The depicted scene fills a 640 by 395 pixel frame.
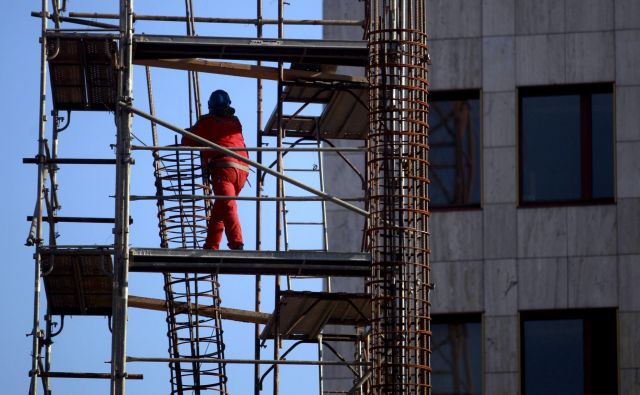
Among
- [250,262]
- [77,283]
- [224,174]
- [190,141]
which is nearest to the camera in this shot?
[250,262]

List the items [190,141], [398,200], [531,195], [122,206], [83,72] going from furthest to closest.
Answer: [531,195] < [83,72] < [190,141] < [398,200] < [122,206]

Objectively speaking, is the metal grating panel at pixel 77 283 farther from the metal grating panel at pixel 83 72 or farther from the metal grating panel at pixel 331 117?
the metal grating panel at pixel 331 117

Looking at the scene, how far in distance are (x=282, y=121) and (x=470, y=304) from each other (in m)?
4.45

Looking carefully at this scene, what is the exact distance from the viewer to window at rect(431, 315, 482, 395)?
29812mm

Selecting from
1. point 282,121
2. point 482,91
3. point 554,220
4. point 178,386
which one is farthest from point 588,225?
point 178,386

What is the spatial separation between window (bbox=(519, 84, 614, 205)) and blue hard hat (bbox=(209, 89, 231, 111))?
21.6 feet

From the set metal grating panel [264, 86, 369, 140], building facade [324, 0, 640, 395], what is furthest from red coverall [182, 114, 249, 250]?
building facade [324, 0, 640, 395]

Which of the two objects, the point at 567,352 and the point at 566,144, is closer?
the point at 567,352

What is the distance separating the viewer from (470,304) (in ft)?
97.8

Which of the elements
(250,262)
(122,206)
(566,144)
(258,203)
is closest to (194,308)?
(258,203)

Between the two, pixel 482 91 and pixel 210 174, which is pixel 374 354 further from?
pixel 482 91

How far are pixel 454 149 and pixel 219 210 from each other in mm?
6629

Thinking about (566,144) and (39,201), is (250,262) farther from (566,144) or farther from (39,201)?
(566,144)

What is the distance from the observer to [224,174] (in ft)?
84.3
